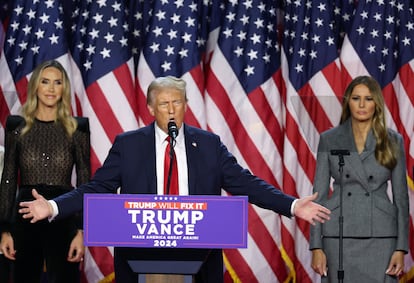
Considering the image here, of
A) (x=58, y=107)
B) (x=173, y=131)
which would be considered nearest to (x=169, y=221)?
(x=173, y=131)

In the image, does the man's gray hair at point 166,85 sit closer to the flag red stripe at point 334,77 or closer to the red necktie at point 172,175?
the red necktie at point 172,175

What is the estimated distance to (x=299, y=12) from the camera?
19.1 ft

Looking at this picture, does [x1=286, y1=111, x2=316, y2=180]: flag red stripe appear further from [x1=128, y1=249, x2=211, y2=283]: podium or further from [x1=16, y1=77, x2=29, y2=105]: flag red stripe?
[x1=128, y1=249, x2=211, y2=283]: podium

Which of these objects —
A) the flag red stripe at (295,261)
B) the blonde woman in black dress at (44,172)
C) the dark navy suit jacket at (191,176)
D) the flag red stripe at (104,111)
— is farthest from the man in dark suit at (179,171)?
the flag red stripe at (295,261)

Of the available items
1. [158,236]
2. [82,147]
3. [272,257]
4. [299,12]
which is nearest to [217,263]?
[158,236]

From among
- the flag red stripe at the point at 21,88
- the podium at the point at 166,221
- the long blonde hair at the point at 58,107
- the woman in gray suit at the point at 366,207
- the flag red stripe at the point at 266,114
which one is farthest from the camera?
the flag red stripe at the point at 266,114

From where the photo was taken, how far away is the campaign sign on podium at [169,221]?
2949mm

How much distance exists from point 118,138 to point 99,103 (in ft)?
7.05

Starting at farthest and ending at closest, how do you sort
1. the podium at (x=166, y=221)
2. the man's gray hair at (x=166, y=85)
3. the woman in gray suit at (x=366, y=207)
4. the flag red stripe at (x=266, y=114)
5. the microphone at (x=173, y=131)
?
1. the flag red stripe at (x=266, y=114)
2. the woman in gray suit at (x=366, y=207)
3. the man's gray hair at (x=166, y=85)
4. the microphone at (x=173, y=131)
5. the podium at (x=166, y=221)

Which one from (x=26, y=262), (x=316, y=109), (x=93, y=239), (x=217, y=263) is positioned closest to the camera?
(x=93, y=239)

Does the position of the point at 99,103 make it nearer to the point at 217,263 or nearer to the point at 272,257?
the point at 272,257

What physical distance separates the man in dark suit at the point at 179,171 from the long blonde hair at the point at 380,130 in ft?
3.39

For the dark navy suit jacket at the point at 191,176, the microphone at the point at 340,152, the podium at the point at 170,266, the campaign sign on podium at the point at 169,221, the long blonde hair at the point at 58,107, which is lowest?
the podium at the point at 170,266

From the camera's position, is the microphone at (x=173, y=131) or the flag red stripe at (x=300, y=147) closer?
the microphone at (x=173, y=131)
